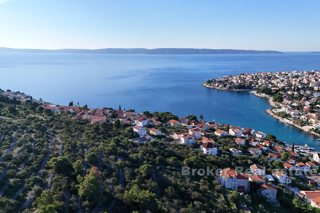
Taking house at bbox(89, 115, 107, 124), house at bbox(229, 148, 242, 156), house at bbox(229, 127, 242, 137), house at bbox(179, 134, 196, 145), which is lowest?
house at bbox(229, 127, 242, 137)

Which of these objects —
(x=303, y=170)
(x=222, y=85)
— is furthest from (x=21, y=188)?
(x=222, y=85)

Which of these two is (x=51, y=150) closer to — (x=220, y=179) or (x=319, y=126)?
(x=220, y=179)

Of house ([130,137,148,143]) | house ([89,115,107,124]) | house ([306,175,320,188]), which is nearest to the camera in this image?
house ([306,175,320,188])

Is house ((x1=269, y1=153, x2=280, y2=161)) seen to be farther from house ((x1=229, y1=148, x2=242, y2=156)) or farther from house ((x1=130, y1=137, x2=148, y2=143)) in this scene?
house ((x1=130, y1=137, x2=148, y2=143))

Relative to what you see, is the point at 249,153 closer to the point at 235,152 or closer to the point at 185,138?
the point at 235,152

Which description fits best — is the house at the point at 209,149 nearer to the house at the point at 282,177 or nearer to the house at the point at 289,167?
the house at the point at 282,177

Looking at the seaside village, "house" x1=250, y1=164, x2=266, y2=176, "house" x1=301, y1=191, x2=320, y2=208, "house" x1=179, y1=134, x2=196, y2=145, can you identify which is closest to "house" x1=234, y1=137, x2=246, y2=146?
the seaside village

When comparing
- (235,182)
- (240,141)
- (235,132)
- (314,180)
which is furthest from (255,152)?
(235,182)

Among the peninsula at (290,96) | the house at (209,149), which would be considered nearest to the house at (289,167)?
the house at (209,149)
